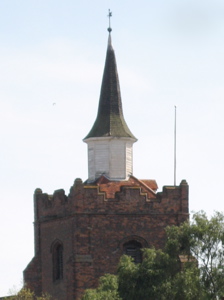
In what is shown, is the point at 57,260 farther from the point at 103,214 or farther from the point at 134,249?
the point at 134,249

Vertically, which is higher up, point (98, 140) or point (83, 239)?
point (98, 140)

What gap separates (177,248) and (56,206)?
45.0 ft

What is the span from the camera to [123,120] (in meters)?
85.4

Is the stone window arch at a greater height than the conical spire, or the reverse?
the conical spire

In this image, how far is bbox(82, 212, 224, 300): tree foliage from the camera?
71312mm

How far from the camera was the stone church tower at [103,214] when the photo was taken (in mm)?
82250

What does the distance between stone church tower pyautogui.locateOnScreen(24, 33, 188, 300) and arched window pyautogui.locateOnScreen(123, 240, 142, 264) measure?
3cm

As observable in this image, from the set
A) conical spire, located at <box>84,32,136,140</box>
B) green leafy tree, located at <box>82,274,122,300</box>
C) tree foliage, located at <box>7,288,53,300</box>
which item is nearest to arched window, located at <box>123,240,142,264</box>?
tree foliage, located at <box>7,288,53,300</box>

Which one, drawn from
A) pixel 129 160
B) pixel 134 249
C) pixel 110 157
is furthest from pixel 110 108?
pixel 134 249

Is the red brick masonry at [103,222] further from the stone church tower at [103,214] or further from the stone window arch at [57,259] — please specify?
the stone window arch at [57,259]

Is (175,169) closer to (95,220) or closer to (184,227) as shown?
(95,220)

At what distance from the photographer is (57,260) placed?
8506 centimetres

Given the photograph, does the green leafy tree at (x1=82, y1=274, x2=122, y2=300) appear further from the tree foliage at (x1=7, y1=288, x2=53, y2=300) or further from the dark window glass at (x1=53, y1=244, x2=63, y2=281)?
the dark window glass at (x1=53, y1=244, x2=63, y2=281)

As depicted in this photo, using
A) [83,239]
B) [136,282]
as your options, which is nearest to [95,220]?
[83,239]
